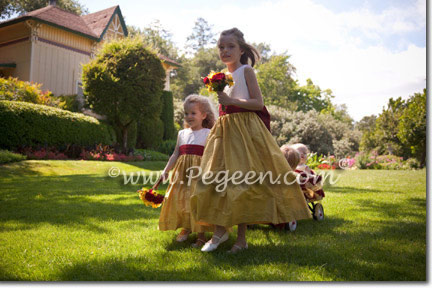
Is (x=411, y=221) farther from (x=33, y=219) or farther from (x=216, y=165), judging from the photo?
(x=33, y=219)

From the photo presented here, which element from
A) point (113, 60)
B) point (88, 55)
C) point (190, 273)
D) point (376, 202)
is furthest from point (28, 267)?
point (88, 55)

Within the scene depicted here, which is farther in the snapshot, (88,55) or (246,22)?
(88,55)

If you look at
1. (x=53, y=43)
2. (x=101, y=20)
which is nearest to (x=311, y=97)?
(x=101, y=20)

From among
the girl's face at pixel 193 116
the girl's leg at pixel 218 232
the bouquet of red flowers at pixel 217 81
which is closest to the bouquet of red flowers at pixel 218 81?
the bouquet of red flowers at pixel 217 81

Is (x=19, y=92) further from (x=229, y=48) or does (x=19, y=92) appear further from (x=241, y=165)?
(x=241, y=165)

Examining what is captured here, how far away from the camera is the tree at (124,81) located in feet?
43.0

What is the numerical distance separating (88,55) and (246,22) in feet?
46.1

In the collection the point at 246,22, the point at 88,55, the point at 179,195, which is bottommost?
the point at 179,195

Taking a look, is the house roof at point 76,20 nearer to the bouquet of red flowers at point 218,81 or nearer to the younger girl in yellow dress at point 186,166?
the younger girl in yellow dress at point 186,166

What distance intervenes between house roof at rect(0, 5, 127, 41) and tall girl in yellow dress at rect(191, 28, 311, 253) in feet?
45.8

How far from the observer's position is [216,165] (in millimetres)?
2826

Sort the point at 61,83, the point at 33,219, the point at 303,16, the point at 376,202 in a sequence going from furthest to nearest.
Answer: the point at 61,83 < the point at 376,202 < the point at 303,16 < the point at 33,219

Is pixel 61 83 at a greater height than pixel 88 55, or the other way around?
pixel 88 55

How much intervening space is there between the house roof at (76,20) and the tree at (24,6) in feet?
2.01
